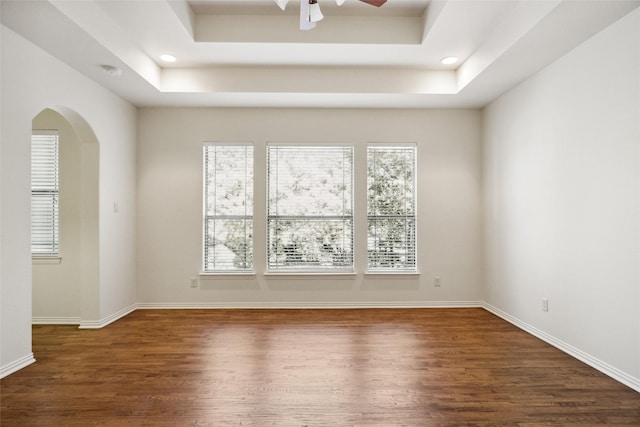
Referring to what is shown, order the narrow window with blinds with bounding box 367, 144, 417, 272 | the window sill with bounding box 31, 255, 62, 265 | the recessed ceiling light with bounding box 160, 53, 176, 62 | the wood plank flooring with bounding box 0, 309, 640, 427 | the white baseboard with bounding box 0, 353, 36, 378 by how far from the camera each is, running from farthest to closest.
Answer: the narrow window with blinds with bounding box 367, 144, 417, 272 → the window sill with bounding box 31, 255, 62, 265 → the recessed ceiling light with bounding box 160, 53, 176, 62 → the white baseboard with bounding box 0, 353, 36, 378 → the wood plank flooring with bounding box 0, 309, 640, 427

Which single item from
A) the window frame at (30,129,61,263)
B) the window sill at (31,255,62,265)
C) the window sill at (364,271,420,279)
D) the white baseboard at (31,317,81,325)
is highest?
the window frame at (30,129,61,263)

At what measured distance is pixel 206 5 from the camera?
3393mm

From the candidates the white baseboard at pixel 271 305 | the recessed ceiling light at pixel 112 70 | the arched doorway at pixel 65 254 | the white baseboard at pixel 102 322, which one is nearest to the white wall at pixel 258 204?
the white baseboard at pixel 271 305

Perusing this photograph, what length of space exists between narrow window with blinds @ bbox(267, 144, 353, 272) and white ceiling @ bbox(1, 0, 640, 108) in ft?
2.37

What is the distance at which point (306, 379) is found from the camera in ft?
8.98

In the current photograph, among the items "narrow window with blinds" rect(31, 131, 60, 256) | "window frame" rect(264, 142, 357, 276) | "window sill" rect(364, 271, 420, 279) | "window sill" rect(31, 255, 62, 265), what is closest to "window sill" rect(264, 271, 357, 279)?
"window frame" rect(264, 142, 357, 276)

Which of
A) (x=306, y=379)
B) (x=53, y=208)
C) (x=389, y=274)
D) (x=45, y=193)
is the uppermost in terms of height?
(x=45, y=193)

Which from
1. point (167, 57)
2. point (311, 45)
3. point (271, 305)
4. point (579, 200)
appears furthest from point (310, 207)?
point (579, 200)

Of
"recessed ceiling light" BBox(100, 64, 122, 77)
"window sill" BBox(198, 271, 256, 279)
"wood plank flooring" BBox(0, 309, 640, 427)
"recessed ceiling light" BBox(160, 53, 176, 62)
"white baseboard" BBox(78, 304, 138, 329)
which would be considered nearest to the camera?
"wood plank flooring" BBox(0, 309, 640, 427)

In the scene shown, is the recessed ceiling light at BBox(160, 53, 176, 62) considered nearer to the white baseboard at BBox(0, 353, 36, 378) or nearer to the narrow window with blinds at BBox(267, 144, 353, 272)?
the narrow window with blinds at BBox(267, 144, 353, 272)

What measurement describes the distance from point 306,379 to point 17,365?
2382 mm

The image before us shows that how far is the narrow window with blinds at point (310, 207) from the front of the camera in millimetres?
4945

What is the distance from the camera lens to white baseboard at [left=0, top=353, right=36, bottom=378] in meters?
2.76

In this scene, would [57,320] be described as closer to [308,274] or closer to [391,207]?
[308,274]
